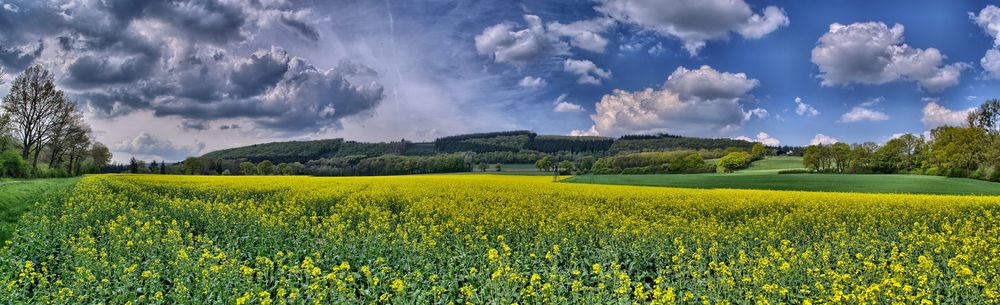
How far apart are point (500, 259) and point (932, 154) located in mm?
82078

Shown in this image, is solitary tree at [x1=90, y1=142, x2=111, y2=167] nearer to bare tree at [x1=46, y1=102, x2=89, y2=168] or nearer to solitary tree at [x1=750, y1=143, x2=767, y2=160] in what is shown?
bare tree at [x1=46, y1=102, x2=89, y2=168]

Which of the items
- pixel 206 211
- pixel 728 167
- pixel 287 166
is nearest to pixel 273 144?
pixel 287 166

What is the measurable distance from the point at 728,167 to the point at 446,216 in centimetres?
8068

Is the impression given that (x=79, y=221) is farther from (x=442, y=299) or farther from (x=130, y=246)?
(x=442, y=299)

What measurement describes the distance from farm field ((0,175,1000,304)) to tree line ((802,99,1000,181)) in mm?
52484

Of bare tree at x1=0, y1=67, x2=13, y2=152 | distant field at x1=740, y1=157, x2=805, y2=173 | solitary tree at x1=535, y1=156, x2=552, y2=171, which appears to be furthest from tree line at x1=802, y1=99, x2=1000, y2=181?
bare tree at x1=0, y1=67, x2=13, y2=152

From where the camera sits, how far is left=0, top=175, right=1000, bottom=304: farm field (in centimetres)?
705

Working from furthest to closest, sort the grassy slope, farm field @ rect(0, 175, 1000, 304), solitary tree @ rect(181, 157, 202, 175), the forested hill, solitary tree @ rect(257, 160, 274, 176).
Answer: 1. the forested hill
2. solitary tree @ rect(257, 160, 274, 176)
3. solitary tree @ rect(181, 157, 202, 175)
4. the grassy slope
5. farm field @ rect(0, 175, 1000, 304)

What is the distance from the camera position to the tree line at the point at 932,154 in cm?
5641

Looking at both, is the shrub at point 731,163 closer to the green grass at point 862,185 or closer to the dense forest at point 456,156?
the dense forest at point 456,156

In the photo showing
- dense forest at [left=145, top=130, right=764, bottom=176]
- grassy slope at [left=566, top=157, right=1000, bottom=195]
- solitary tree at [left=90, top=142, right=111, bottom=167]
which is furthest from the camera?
dense forest at [left=145, top=130, right=764, bottom=176]

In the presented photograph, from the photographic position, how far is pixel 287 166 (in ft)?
325

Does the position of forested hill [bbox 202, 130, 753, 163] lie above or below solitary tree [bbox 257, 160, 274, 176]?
above

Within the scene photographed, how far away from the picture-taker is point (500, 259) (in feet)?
26.4
